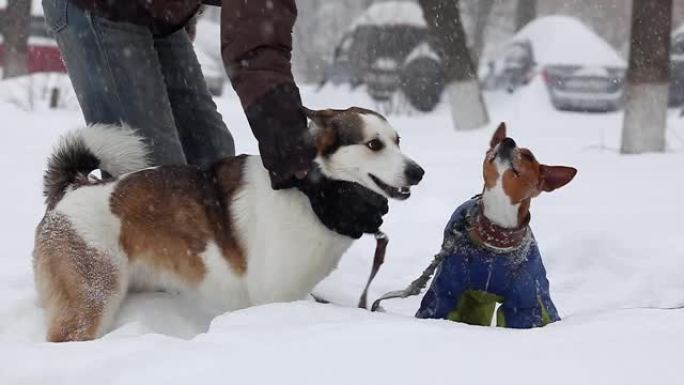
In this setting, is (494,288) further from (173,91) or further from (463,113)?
(463,113)

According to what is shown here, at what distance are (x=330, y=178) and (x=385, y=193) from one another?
20 cm

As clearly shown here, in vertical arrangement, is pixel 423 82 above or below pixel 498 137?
below

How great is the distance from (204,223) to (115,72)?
694 millimetres

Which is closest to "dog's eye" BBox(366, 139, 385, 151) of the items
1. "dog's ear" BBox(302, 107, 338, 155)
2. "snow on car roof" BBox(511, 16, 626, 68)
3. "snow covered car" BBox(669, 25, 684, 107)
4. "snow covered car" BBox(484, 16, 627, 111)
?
"dog's ear" BBox(302, 107, 338, 155)

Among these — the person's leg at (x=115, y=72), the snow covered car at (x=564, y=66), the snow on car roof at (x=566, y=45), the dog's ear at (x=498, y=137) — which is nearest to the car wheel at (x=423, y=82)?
the snow covered car at (x=564, y=66)

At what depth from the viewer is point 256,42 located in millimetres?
2598

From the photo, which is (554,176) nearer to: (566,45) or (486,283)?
(486,283)

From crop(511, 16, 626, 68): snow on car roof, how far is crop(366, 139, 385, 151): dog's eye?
11.4 metres

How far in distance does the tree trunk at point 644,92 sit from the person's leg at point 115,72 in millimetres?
5722

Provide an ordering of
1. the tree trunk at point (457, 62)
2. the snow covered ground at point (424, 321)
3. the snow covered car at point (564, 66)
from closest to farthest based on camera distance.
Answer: the snow covered ground at point (424, 321)
the tree trunk at point (457, 62)
the snow covered car at point (564, 66)

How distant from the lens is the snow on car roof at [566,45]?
44.8 feet

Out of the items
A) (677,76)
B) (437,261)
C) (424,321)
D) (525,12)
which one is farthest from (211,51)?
(424,321)

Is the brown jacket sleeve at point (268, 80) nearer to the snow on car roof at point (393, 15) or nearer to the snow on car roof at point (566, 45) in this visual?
the snow on car roof at point (566, 45)

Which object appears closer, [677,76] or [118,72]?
[118,72]
